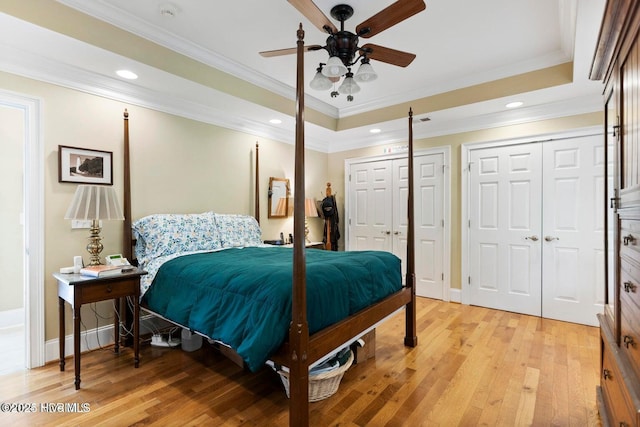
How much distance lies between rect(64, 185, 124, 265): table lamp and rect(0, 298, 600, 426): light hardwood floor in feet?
3.10

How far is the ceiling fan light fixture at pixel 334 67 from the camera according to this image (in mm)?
2074

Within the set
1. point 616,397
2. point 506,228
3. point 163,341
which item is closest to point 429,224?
point 506,228

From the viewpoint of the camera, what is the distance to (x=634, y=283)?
1.25m

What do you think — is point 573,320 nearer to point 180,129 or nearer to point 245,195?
point 245,195

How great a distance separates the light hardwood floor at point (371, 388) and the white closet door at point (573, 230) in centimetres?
58

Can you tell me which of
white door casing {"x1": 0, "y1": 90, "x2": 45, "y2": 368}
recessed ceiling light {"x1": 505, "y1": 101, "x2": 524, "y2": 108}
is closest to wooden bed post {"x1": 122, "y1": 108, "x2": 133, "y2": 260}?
white door casing {"x1": 0, "y1": 90, "x2": 45, "y2": 368}

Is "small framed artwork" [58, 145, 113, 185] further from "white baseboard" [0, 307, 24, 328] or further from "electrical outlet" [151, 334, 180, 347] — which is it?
"white baseboard" [0, 307, 24, 328]

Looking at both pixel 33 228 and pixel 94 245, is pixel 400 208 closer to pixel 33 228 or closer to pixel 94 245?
pixel 94 245

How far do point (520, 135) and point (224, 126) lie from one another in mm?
3562

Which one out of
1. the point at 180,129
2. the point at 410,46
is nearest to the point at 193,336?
the point at 180,129

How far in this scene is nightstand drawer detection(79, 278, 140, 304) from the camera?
2188 mm

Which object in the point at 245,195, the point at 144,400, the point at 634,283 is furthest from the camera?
the point at 245,195

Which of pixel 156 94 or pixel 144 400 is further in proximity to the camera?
pixel 156 94

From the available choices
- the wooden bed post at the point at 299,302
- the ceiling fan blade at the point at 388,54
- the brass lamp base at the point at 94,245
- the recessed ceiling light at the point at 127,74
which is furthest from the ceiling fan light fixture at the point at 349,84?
the brass lamp base at the point at 94,245
